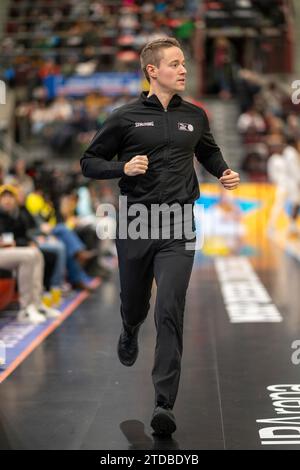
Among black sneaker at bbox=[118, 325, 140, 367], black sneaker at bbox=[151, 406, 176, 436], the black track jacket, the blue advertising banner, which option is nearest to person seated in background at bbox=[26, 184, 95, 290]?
black sneaker at bbox=[118, 325, 140, 367]

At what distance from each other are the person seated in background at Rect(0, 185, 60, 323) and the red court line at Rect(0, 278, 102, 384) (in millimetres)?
138

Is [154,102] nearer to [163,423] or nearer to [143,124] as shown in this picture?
[143,124]

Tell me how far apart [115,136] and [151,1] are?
20.0 metres

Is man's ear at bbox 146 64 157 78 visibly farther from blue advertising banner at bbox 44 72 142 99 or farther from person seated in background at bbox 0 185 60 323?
blue advertising banner at bbox 44 72 142 99

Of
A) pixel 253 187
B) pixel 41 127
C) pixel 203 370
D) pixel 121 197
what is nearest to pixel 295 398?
pixel 203 370

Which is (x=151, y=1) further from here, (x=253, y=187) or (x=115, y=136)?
(x=115, y=136)

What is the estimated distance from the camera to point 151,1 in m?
23.7

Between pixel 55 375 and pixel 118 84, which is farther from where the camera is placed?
pixel 118 84

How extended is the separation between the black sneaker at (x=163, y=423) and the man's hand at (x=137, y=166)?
3.85ft

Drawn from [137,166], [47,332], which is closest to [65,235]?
[47,332]

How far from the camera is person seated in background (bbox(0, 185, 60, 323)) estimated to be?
7.66 metres

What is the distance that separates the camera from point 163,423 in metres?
4.32

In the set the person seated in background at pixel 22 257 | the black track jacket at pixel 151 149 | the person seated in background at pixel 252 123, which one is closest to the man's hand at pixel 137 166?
the black track jacket at pixel 151 149

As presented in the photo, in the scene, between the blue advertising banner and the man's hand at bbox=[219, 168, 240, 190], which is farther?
the blue advertising banner
